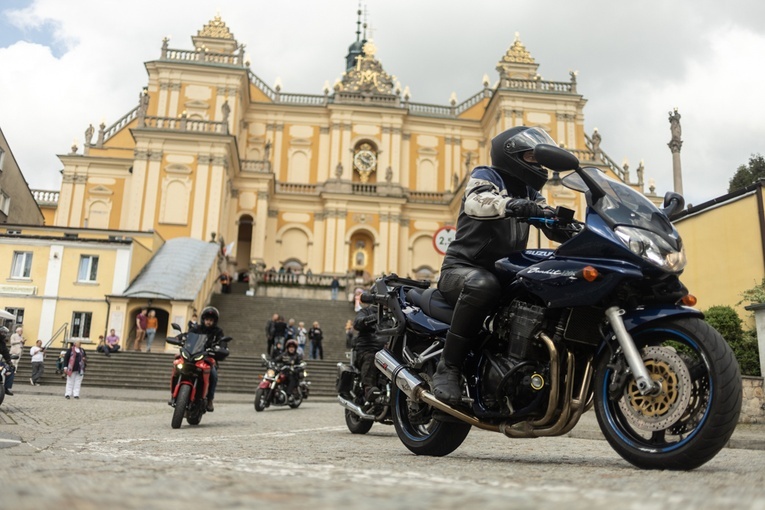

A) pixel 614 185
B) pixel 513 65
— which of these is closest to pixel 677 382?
pixel 614 185

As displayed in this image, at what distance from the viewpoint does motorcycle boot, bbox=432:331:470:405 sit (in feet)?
13.1

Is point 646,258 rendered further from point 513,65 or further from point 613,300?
point 513,65

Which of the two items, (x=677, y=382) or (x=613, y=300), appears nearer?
(x=677, y=382)

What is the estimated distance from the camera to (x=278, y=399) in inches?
508

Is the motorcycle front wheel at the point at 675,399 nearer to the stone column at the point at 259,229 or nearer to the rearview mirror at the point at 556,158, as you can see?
the rearview mirror at the point at 556,158

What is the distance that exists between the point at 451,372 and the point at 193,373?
5309mm

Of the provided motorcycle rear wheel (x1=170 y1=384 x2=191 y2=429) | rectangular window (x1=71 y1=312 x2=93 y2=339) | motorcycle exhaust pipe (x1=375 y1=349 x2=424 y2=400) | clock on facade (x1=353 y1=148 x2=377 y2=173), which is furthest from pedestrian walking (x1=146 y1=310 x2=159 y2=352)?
clock on facade (x1=353 y1=148 x2=377 y2=173)

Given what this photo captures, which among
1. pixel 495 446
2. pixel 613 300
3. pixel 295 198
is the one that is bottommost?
pixel 495 446

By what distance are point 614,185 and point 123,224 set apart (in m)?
39.1

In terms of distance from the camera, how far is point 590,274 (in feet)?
10.9

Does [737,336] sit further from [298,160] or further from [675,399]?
[298,160]

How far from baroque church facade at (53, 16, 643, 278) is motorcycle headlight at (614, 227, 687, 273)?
3423 cm

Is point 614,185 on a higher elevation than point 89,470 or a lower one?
higher

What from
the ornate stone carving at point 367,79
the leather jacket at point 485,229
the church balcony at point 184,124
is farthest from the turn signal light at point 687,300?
the ornate stone carving at point 367,79
